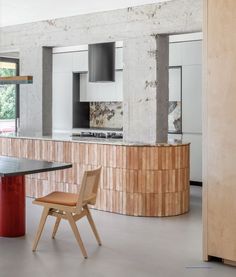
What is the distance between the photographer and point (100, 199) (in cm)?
645

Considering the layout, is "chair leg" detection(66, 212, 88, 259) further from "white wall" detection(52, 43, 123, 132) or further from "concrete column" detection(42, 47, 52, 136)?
"white wall" detection(52, 43, 123, 132)

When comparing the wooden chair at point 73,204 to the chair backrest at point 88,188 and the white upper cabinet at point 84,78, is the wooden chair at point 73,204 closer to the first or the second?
the chair backrest at point 88,188

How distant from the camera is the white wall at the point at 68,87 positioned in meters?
9.95

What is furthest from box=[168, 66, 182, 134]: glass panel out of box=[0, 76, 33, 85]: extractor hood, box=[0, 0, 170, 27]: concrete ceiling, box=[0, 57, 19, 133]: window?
box=[0, 76, 33, 85]: extractor hood

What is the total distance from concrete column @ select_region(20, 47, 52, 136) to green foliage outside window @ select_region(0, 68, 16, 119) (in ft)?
8.82

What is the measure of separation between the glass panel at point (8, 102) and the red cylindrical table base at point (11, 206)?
17.7 ft

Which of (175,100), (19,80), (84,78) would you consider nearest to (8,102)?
(84,78)

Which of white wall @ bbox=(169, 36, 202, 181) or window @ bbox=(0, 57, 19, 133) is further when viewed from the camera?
window @ bbox=(0, 57, 19, 133)

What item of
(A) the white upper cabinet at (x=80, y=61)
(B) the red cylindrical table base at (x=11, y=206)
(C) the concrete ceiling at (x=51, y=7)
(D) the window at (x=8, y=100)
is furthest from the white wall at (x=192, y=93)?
(B) the red cylindrical table base at (x=11, y=206)

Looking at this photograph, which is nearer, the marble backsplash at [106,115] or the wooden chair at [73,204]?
the wooden chair at [73,204]

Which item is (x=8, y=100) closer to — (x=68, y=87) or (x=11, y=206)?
(x=68, y=87)

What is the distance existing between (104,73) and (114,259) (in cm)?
537

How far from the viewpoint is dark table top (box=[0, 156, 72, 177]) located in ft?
14.6

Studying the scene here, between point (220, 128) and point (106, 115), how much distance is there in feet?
20.9
